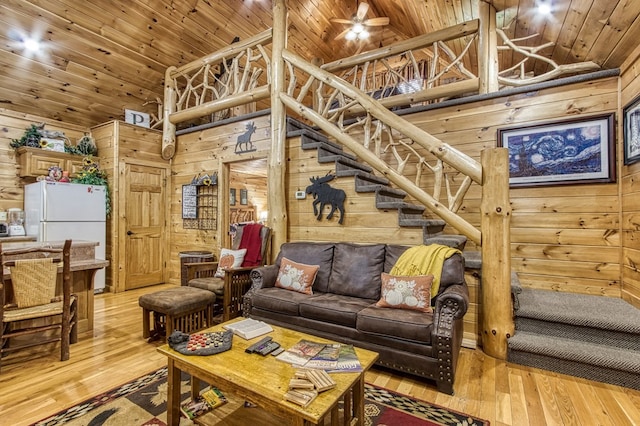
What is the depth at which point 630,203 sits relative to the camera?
2.91 m

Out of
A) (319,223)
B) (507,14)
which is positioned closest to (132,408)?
(319,223)

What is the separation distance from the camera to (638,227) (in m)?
2.76

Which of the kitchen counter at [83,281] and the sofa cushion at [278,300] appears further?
the kitchen counter at [83,281]

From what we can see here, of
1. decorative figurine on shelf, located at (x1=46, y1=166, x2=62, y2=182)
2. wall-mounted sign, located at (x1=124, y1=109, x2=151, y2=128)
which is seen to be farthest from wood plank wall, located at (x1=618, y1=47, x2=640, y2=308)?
decorative figurine on shelf, located at (x1=46, y1=166, x2=62, y2=182)

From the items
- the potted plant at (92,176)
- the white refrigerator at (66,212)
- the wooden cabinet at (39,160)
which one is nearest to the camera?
the white refrigerator at (66,212)

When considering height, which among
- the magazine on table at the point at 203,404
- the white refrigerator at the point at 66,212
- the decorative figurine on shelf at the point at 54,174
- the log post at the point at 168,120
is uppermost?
the log post at the point at 168,120

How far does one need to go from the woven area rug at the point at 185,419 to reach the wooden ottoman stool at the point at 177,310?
74 centimetres

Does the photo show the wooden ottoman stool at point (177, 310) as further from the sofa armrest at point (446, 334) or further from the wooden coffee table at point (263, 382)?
the sofa armrest at point (446, 334)

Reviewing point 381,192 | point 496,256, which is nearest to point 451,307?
point 496,256

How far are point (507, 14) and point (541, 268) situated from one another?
2944mm

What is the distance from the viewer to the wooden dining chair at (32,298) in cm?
243

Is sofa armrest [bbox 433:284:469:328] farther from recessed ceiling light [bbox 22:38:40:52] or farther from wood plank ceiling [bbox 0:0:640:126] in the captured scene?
recessed ceiling light [bbox 22:38:40:52]

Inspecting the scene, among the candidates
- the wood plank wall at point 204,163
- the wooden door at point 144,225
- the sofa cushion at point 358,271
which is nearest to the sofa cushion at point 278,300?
the sofa cushion at point 358,271

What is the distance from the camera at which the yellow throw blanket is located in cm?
262
